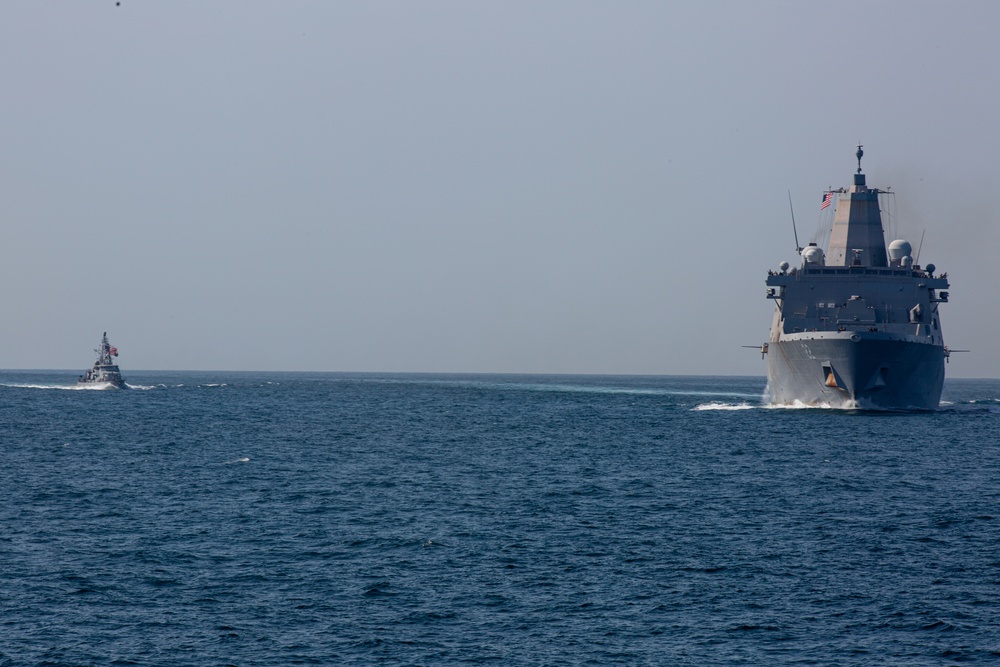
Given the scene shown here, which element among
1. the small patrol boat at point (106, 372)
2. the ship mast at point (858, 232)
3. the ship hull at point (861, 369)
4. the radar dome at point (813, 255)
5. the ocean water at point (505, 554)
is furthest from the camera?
the small patrol boat at point (106, 372)

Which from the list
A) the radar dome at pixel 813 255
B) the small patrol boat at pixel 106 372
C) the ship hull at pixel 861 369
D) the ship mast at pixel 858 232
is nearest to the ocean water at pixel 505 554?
the ship hull at pixel 861 369

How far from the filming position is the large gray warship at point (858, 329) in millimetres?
79312

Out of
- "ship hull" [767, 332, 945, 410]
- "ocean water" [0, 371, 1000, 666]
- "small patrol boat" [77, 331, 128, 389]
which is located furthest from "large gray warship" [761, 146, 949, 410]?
"small patrol boat" [77, 331, 128, 389]

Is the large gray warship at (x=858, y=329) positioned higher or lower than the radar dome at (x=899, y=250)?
lower

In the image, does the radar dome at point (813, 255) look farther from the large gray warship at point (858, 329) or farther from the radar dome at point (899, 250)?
the radar dome at point (899, 250)

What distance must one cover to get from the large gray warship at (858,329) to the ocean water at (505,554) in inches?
473

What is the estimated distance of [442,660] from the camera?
2291 cm

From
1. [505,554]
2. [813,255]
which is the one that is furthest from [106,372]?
[505,554]

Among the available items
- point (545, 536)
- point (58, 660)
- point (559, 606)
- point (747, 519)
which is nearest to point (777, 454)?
point (747, 519)

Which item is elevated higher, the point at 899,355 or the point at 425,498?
the point at 899,355

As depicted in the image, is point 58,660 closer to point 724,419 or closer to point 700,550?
point 700,550

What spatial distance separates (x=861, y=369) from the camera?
79.1 meters

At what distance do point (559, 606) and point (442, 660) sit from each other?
16.1ft

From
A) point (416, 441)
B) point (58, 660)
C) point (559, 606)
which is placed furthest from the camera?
point (416, 441)
